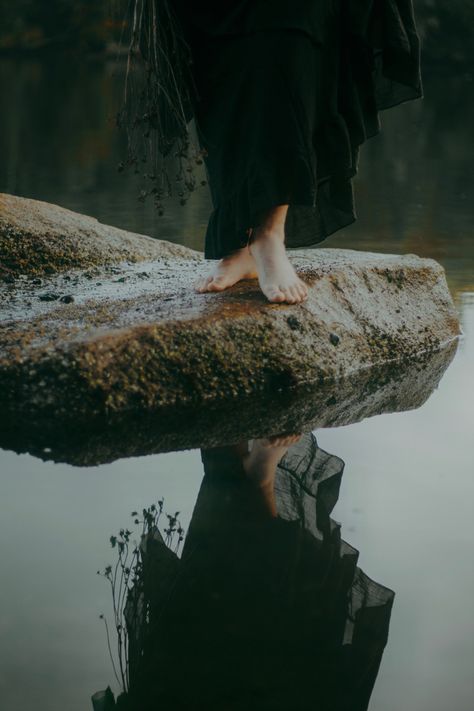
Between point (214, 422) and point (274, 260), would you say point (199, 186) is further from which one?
point (214, 422)

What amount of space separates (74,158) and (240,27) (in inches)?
229

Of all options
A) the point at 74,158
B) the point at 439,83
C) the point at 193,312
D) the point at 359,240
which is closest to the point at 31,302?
the point at 193,312

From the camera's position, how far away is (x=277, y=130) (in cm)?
272

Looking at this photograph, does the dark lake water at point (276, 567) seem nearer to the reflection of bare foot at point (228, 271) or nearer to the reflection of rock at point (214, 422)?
the reflection of rock at point (214, 422)

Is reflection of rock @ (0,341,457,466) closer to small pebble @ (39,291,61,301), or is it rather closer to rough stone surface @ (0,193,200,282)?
small pebble @ (39,291,61,301)

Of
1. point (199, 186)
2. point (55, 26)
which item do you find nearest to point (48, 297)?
point (199, 186)

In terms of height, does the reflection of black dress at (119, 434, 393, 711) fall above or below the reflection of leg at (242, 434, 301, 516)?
below

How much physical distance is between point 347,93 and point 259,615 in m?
1.68

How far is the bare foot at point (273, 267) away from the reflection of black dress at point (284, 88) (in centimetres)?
6

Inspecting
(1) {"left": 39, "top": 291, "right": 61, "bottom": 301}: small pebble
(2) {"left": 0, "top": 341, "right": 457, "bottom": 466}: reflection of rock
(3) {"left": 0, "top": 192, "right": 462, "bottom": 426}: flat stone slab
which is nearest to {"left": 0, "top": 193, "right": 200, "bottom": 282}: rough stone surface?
(3) {"left": 0, "top": 192, "right": 462, "bottom": 426}: flat stone slab

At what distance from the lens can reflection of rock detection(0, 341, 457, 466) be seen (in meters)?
2.33

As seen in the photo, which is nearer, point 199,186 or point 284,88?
point 284,88

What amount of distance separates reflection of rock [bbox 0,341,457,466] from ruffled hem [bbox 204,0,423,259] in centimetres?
49

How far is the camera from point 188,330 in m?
2.61
